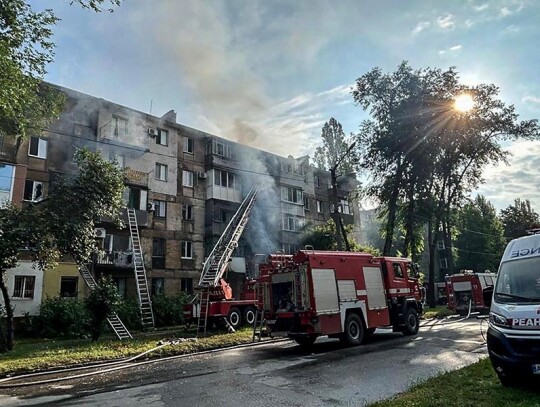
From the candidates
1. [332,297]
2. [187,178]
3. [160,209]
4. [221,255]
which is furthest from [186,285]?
[332,297]

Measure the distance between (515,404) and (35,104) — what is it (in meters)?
18.2

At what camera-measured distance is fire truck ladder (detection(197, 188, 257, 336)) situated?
19.3m

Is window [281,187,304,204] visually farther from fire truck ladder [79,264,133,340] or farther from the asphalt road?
the asphalt road

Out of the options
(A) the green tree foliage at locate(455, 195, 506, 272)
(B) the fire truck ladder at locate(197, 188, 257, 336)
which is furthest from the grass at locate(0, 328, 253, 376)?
(A) the green tree foliage at locate(455, 195, 506, 272)

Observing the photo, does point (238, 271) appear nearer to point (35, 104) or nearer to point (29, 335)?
point (29, 335)

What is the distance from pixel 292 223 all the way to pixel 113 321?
19131mm

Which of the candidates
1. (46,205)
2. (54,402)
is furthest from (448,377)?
(46,205)

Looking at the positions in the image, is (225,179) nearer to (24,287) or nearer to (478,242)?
(24,287)

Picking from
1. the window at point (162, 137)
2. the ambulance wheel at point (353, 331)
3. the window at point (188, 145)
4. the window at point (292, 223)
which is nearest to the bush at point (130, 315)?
the window at point (162, 137)

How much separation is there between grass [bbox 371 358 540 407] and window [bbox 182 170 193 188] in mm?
26486

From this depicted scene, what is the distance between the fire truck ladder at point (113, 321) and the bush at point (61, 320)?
4.39 ft

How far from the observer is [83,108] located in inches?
1061

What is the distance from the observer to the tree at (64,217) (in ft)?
46.9

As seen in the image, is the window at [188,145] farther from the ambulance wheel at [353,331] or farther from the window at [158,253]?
the ambulance wheel at [353,331]
